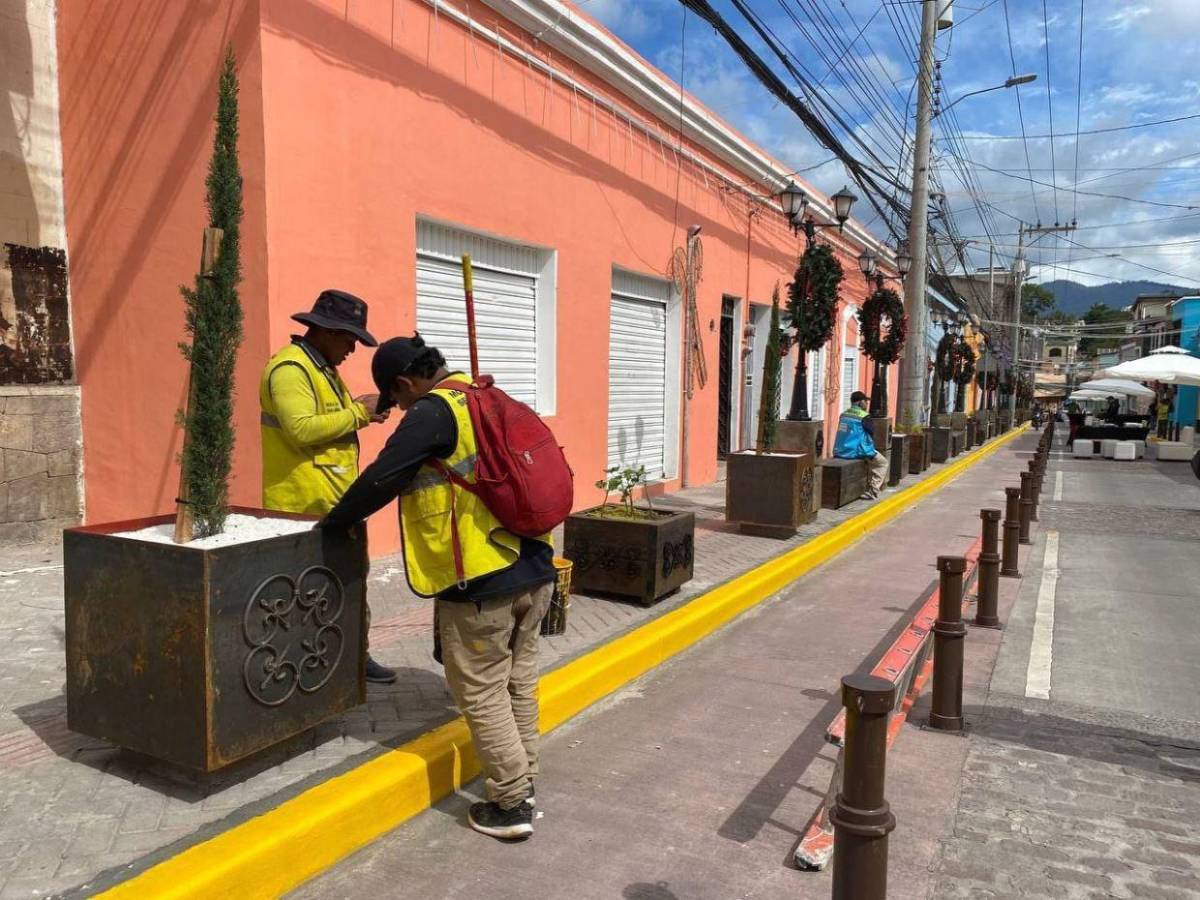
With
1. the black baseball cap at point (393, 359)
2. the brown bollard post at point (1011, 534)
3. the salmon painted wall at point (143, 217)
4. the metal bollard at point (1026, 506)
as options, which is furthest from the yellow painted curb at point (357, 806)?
the metal bollard at point (1026, 506)

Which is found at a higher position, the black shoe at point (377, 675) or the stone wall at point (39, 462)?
the stone wall at point (39, 462)

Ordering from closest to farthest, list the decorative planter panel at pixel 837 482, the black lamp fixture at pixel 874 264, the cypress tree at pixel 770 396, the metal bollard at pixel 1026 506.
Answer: the cypress tree at pixel 770 396, the metal bollard at pixel 1026 506, the decorative planter panel at pixel 837 482, the black lamp fixture at pixel 874 264

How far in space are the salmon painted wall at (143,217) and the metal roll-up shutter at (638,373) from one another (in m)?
5.23

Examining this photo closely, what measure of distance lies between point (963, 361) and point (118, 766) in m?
32.9

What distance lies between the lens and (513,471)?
2.94 meters

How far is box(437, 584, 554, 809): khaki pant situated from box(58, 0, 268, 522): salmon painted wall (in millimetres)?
3673

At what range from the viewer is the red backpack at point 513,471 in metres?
2.95

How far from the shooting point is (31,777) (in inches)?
123

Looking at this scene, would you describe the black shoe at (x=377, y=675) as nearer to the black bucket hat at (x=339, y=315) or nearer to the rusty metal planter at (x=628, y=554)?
the black bucket hat at (x=339, y=315)

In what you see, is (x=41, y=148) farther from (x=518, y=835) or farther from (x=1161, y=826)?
(x=1161, y=826)

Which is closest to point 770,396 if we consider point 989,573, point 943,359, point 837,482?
point 837,482

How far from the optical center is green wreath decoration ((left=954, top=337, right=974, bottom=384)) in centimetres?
2931

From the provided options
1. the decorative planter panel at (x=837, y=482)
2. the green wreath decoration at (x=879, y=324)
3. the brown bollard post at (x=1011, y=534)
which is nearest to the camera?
the brown bollard post at (x=1011, y=534)

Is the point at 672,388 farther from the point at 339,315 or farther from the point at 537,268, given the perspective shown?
the point at 339,315
